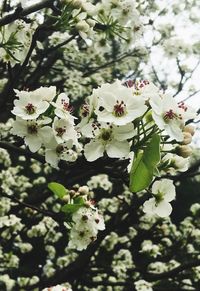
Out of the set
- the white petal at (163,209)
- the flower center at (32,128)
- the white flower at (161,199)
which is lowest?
the white petal at (163,209)

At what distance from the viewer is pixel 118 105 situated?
186cm

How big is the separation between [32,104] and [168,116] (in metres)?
0.57

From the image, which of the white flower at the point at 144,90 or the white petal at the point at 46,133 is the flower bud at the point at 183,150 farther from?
the white petal at the point at 46,133

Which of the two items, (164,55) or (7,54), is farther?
(164,55)

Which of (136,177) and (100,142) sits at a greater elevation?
(100,142)

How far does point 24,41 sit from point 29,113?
1313 mm

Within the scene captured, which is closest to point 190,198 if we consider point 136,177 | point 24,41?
point 24,41

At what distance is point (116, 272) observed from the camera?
6.04 m

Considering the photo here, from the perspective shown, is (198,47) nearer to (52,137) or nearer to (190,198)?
(52,137)

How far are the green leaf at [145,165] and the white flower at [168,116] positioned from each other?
58 millimetres

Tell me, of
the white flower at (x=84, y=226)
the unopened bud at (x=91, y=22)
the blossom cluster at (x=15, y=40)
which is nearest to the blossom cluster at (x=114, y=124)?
the white flower at (x=84, y=226)

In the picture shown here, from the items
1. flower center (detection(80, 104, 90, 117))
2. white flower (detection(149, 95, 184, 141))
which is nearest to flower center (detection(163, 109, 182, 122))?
white flower (detection(149, 95, 184, 141))

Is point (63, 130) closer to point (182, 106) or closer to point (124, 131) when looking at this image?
point (124, 131)

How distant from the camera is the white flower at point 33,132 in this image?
6.91 ft
